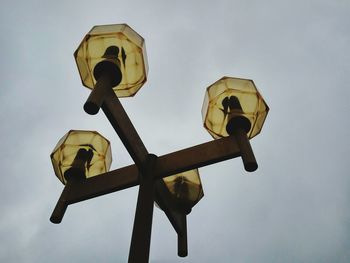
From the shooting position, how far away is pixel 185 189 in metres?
3.31

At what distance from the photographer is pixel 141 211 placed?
2379mm

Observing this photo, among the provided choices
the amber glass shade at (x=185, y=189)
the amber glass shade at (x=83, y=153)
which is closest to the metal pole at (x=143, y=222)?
the amber glass shade at (x=185, y=189)

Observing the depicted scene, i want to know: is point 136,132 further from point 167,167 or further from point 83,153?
point 83,153

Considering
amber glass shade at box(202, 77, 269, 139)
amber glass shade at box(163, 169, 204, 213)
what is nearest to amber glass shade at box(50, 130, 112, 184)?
amber glass shade at box(163, 169, 204, 213)

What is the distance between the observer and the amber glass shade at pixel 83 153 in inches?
123

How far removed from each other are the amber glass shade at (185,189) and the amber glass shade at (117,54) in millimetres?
1086

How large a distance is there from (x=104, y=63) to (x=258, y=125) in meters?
1.42

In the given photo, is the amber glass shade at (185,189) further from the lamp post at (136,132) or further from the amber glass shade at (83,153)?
the amber glass shade at (83,153)

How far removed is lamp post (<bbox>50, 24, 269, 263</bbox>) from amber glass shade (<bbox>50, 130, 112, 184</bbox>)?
0.05 ft

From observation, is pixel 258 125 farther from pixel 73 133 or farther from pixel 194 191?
pixel 73 133

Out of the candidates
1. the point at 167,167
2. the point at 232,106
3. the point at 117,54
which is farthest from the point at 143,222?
the point at 117,54

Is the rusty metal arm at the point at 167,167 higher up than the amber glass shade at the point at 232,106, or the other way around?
the amber glass shade at the point at 232,106

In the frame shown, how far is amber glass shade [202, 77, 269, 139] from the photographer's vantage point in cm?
277

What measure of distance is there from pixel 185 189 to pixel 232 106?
106cm
